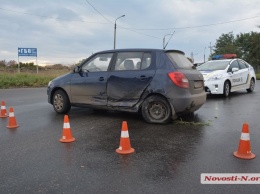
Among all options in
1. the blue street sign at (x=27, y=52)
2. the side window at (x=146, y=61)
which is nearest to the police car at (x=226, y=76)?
the side window at (x=146, y=61)

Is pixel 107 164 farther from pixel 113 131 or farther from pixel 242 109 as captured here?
pixel 242 109

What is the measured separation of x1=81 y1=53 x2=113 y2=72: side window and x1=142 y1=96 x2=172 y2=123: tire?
4.87 ft

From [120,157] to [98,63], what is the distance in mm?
3601

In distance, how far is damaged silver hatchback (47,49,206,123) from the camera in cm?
638

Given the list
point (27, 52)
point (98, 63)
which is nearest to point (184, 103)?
point (98, 63)

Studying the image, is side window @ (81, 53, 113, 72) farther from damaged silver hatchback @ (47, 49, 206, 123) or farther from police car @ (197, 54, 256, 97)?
police car @ (197, 54, 256, 97)

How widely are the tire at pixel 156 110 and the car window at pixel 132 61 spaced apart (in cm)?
81

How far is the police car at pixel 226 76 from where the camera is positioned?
36.7 ft

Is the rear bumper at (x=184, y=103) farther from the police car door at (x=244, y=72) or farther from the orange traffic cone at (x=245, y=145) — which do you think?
the police car door at (x=244, y=72)

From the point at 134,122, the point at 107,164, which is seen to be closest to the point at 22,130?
the point at 134,122

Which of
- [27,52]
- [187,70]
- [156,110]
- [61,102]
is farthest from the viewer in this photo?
[27,52]

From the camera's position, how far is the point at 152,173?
376 centimetres

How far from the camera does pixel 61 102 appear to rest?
8086 millimetres

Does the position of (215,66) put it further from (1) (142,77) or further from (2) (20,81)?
(2) (20,81)
